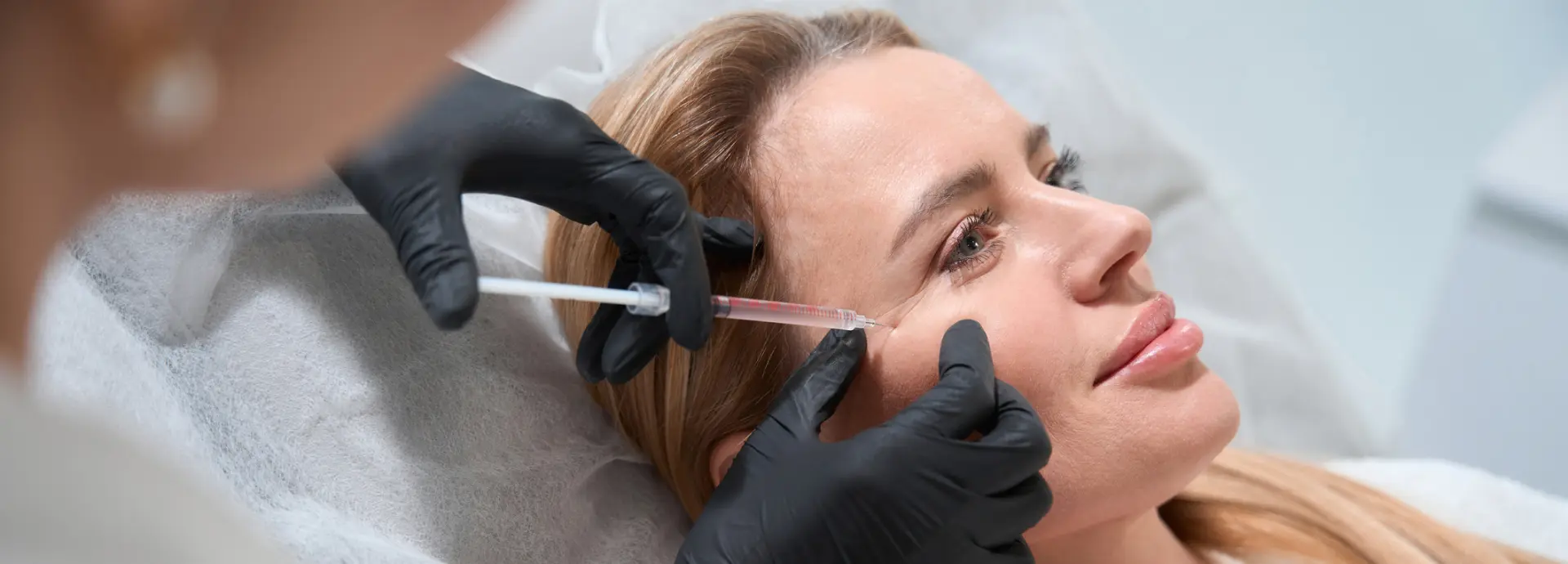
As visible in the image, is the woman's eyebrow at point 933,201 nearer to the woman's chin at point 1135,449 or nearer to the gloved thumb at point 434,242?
the woman's chin at point 1135,449

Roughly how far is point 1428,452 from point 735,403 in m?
1.49

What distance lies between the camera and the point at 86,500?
0.43 meters

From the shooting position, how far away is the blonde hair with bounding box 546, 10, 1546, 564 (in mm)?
1145

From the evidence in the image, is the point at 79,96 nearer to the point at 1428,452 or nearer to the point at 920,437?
the point at 920,437

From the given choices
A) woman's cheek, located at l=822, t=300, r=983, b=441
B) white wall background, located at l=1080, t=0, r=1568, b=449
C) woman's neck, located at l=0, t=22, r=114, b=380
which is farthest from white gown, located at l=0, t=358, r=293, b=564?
white wall background, located at l=1080, t=0, r=1568, b=449

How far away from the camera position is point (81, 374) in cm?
94

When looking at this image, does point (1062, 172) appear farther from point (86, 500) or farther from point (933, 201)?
point (86, 500)

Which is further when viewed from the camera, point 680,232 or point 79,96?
point 680,232

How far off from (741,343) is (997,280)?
289 millimetres

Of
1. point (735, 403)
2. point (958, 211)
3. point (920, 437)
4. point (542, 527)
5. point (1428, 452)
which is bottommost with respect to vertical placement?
point (1428, 452)

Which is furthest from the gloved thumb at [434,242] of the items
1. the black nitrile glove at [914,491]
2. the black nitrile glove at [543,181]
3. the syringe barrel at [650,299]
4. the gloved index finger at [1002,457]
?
the gloved index finger at [1002,457]

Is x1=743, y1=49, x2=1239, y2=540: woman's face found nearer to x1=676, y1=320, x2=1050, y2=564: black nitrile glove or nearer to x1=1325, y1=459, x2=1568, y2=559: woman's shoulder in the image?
x1=676, y1=320, x2=1050, y2=564: black nitrile glove

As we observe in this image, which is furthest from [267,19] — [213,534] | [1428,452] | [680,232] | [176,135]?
[1428,452]

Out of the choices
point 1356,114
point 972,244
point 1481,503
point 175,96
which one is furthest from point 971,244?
point 1356,114
